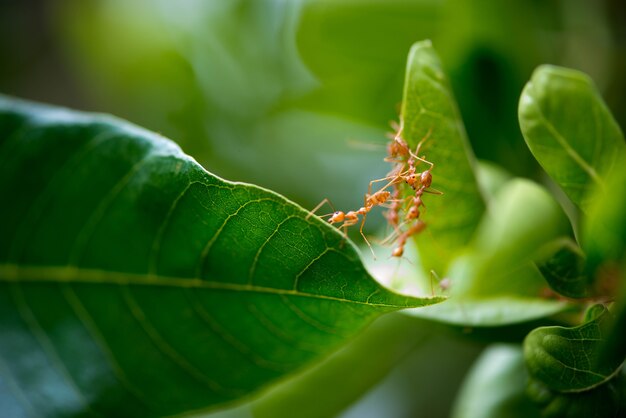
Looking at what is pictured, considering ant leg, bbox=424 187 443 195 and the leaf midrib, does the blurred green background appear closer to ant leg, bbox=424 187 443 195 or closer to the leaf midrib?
ant leg, bbox=424 187 443 195

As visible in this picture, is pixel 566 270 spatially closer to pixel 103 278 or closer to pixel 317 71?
pixel 103 278

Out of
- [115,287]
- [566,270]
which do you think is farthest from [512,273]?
[115,287]

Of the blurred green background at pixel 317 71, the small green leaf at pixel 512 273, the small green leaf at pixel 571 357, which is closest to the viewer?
the small green leaf at pixel 571 357

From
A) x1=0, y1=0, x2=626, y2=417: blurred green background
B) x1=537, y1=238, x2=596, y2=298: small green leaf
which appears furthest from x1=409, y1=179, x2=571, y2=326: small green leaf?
x1=0, y1=0, x2=626, y2=417: blurred green background

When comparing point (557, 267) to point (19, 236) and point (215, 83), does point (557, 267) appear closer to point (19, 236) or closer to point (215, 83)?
point (19, 236)

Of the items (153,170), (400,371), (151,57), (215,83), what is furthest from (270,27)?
(153,170)

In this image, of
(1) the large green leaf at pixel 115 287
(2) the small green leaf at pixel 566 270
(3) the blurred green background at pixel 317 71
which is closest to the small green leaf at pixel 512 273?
(2) the small green leaf at pixel 566 270

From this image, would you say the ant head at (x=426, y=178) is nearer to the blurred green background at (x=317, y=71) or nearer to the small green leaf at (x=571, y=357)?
the small green leaf at (x=571, y=357)
